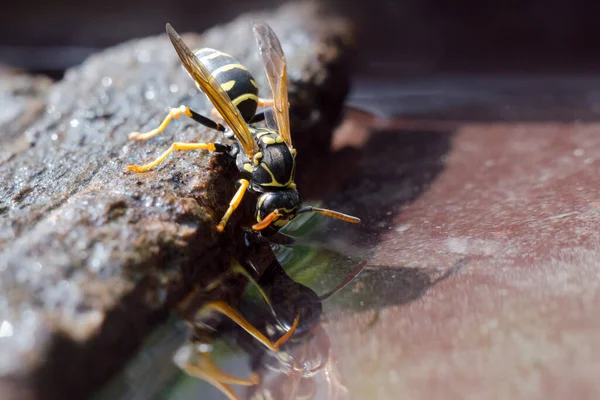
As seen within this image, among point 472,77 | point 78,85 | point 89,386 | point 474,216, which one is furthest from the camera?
point 472,77

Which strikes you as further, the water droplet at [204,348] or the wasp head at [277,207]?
the wasp head at [277,207]

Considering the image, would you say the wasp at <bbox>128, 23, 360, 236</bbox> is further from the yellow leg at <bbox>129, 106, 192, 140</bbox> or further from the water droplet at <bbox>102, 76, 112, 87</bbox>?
the water droplet at <bbox>102, 76, 112, 87</bbox>

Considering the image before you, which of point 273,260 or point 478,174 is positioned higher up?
point 273,260

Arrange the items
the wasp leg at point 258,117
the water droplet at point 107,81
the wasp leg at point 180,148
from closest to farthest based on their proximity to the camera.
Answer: the wasp leg at point 180,148 < the wasp leg at point 258,117 < the water droplet at point 107,81

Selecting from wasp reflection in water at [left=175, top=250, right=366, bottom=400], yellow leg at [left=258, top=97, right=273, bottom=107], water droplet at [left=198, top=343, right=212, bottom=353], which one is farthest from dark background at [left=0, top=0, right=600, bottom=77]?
water droplet at [left=198, top=343, right=212, bottom=353]

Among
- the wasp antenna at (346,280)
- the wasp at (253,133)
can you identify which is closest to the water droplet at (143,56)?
the wasp at (253,133)

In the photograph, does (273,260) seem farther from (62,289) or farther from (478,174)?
(478,174)

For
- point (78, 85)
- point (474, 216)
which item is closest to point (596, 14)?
point (474, 216)

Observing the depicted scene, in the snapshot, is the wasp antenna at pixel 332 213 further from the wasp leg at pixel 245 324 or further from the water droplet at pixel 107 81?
the water droplet at pixel 107 81
